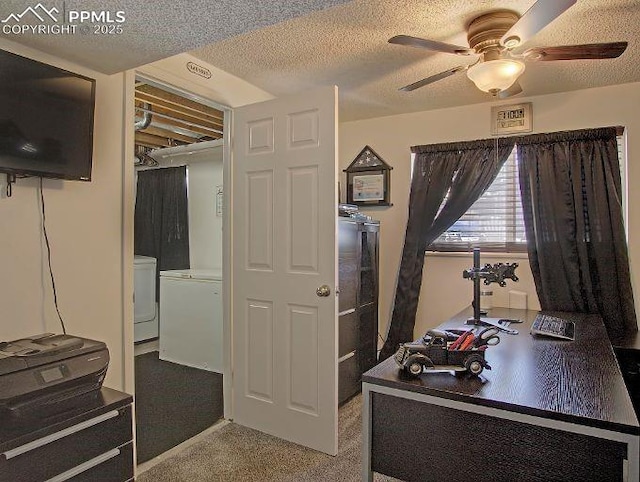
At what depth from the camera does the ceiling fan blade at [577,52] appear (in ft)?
5.97

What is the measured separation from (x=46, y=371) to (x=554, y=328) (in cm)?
232

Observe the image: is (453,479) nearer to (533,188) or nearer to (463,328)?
(463,328)

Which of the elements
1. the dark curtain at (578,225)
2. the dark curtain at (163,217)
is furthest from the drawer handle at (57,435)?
the dark curtain at (163,217)

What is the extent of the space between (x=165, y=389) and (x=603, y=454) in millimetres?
3228

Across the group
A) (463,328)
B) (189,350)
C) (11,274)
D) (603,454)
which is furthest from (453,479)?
(189,350)

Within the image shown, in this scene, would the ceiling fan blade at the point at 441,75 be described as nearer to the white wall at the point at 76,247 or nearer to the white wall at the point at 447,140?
the white wall at the point at 447,140

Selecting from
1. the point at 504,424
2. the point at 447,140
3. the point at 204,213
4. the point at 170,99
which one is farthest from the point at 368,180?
the point at 504,424

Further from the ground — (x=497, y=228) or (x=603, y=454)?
(x=497, y=228)

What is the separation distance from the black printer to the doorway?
118 centimetres

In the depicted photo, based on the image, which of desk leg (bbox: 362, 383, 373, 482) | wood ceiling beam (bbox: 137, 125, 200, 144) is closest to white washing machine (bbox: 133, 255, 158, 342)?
wood ceiling beam (bbox: 137, 125, 200, 144)

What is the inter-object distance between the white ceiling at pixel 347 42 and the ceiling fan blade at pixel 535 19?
0.20 metres

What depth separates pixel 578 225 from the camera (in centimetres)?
294

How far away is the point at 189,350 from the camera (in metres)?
4.11

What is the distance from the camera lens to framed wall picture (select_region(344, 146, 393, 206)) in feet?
Answer: 12.1
